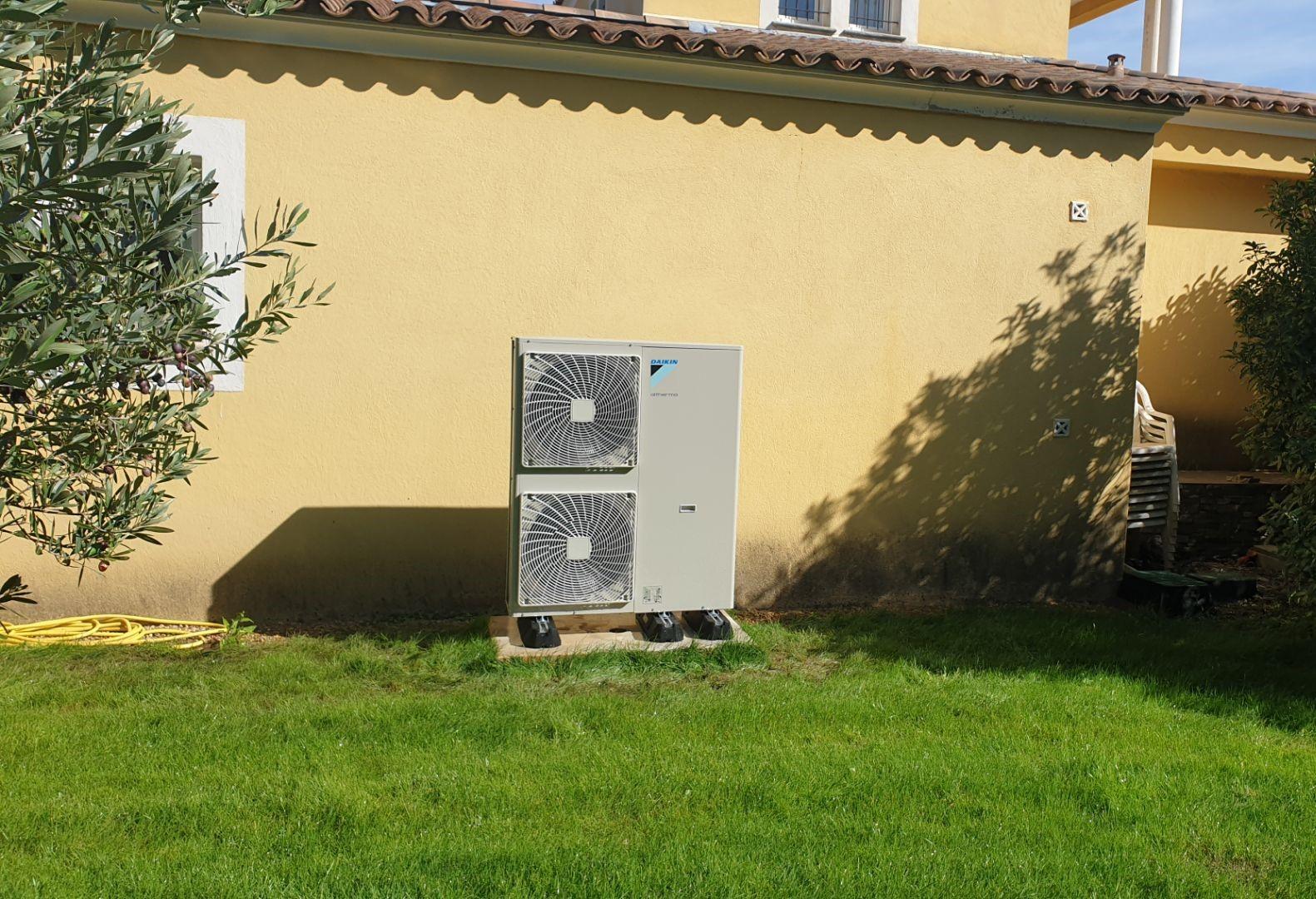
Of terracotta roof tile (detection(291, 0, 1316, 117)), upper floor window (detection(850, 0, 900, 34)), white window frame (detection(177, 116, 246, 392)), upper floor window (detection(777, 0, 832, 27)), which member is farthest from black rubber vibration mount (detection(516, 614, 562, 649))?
upper floor window (detection(850, 0, 900, 34))

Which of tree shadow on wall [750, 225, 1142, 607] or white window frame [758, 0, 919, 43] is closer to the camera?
tree shadow on wall [750, 225, 1142, 607]

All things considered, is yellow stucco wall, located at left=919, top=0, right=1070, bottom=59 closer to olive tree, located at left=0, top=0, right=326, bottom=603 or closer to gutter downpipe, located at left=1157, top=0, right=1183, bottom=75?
gutter downpipe, located at left=1157, top=0, right=1183, bottom=75

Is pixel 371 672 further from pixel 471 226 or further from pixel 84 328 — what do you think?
pixel 84 328

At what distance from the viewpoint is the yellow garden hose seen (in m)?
6.27

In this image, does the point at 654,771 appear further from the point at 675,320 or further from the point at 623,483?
the point at 675,320

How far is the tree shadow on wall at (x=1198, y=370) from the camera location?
10.7 metres

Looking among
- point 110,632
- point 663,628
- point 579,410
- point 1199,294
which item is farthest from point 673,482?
point 1199,294

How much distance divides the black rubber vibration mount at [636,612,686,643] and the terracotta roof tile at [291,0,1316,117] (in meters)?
3.56

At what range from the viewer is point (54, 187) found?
2277 millimetres

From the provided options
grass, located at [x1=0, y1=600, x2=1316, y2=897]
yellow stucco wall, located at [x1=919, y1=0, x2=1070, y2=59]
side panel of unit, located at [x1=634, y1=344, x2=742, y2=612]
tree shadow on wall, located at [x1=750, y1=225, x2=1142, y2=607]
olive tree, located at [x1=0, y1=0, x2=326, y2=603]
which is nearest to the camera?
olive tree, located at [x1=0, y1=0, x2=326, y2=603]

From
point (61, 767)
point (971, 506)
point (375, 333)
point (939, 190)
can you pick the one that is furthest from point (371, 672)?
point (939, 190)

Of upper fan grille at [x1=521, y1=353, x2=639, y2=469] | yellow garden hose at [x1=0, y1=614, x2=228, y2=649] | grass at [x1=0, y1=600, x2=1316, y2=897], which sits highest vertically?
upper fan grille at [x1=521, y1=353, x2=639, y2=469]

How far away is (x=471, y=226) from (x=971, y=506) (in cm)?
415

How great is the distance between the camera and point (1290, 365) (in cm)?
673
